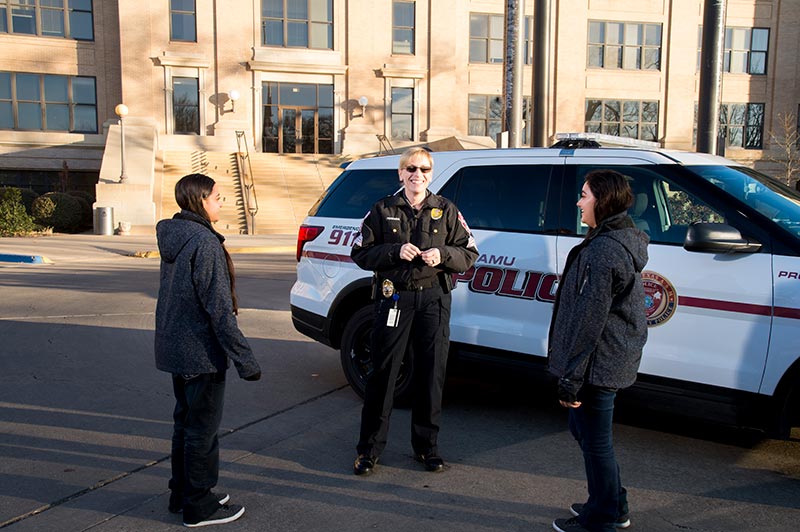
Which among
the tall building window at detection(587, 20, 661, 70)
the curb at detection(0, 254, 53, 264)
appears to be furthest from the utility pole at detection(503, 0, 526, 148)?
the tall building window at detection(587, 20, 661, 70)

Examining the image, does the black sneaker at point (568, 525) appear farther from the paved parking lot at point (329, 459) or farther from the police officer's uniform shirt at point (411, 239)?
the police officer's uniform shirt at point (411, 239)

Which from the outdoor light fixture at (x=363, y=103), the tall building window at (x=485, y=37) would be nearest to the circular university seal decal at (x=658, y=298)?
the outdoor light fixture at (x=363, y=103)

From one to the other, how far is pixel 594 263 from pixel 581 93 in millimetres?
34950

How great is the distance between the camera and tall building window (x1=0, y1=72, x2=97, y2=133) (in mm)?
31844

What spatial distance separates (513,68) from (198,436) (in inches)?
365

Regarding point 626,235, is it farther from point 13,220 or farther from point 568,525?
point 13,220

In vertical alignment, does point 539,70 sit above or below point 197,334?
above

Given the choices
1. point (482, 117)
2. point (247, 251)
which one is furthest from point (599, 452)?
point (482, 117)

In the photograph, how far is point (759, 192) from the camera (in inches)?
167

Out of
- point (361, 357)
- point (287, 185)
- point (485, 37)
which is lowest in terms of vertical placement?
point (361, 357)

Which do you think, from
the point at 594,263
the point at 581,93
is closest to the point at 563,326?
the point at 594,263

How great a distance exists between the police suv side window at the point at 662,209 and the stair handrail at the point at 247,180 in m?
19.8

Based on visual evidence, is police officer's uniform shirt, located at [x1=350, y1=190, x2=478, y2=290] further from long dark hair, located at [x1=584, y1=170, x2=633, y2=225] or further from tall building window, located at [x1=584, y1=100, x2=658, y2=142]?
tall building window, located at [x1=584, y1=100, x2=658, y2=142]

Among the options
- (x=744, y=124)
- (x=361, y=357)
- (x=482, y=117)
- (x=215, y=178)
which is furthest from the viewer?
(x=744, y=124)
